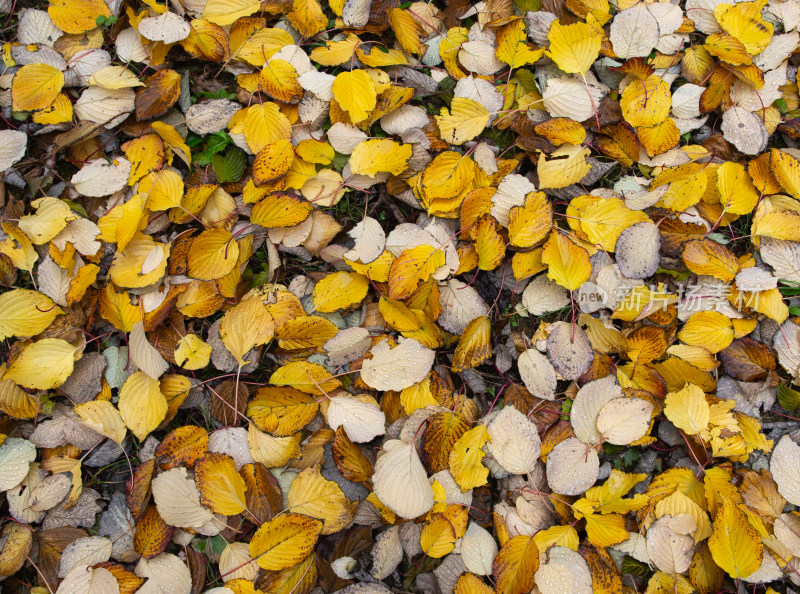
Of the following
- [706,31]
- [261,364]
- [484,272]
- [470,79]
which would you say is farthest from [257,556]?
[706,31]

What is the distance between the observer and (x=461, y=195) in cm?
147

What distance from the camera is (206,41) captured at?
59.8 inches

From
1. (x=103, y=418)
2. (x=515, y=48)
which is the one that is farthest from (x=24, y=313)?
(x=515, y=48)

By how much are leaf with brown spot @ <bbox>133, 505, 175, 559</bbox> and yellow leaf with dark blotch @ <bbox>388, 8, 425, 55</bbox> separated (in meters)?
1.42

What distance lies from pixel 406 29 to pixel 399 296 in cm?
80

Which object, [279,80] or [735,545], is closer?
[735,545]

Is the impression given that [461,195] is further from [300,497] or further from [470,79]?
[300,497]

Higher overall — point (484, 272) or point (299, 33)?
point (299, 33)

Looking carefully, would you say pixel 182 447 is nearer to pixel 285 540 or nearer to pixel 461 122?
pixel 285 540

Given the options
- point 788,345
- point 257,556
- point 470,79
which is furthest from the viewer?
point 470,79

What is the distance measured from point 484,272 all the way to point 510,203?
20cm

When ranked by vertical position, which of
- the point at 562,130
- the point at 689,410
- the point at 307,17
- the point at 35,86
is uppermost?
the point at 307,17

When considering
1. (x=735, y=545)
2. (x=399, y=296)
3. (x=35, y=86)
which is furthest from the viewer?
(x=35, y=86)

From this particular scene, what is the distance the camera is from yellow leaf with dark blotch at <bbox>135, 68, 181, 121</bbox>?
4.87 feet
